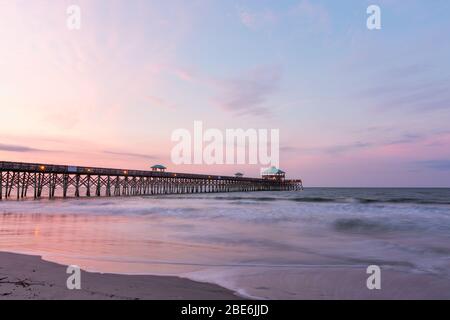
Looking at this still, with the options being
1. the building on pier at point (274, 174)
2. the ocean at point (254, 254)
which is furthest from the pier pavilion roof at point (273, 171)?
the ocean at point (254, 254)

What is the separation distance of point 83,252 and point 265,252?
13.7 ft

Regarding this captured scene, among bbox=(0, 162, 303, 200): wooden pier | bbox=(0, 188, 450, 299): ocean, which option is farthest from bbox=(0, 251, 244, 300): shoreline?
bbox=(0, 162, 303, 200): wooden pier

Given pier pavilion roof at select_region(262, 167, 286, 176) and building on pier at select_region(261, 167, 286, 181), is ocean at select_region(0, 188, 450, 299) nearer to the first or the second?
building on pier at select_region(261, 167, 286, 181)

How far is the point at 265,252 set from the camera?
8125 mm

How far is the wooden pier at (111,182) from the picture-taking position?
39.5m

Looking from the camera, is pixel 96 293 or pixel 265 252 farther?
pixel 265 252

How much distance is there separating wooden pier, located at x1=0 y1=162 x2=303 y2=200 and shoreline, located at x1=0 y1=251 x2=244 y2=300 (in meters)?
35.2

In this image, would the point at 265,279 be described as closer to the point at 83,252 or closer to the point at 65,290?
the point at 65,290

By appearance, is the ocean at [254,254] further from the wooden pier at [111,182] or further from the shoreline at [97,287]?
the wooden pier at [111,182]

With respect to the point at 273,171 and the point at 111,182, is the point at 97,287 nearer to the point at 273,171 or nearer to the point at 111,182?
the point at 111,182

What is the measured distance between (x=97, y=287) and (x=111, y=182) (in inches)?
2240

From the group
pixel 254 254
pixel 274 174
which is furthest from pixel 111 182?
pixel 274 174

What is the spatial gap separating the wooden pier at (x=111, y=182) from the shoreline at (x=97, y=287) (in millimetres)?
35164
